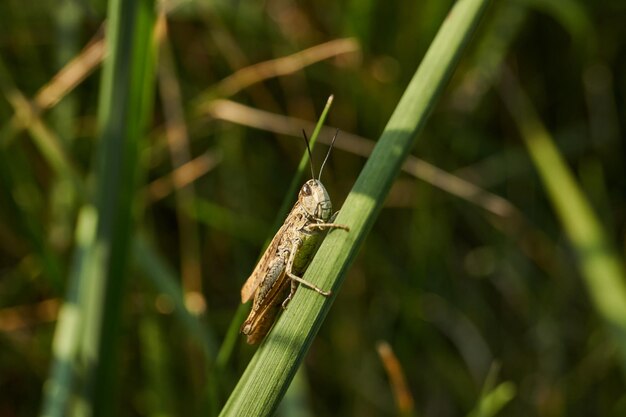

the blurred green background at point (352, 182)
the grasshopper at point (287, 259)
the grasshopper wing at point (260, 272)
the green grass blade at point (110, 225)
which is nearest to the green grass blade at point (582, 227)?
the blurred green background at point (352, 182)

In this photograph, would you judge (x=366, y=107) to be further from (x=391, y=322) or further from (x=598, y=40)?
(x=598, y=40)

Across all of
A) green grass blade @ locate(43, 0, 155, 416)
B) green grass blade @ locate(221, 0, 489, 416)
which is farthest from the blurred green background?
green grass blade @ locate(221, 0, 489, 416)

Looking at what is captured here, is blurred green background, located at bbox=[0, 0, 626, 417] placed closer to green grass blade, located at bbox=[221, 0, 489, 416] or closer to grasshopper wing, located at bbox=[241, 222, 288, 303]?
grasshopper wing, located at bbox=[241, 222, 288, 303]

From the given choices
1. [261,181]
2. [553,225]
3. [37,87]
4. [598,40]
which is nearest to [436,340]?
[553,225]

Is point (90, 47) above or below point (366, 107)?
below

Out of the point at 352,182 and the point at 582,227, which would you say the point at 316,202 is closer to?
the point at 582,227

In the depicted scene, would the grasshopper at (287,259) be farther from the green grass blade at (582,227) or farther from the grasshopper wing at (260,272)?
the green grass blade at (582,227)

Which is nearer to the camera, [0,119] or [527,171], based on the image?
[0,119]
